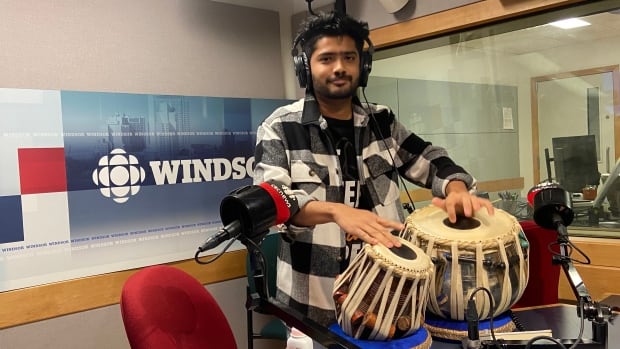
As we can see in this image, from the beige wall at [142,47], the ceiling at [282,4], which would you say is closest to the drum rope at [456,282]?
the beige wall at [142,47]

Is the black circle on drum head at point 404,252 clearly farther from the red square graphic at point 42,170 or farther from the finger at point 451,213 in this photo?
the red square graphic at point 42,170

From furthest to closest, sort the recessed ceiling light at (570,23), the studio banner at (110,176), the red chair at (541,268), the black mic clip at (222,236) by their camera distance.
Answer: the recessed ceiling light at (570,23) → the studio banner at (110,176) → the red chair at (541,268) → the black mic clip at (222,236)

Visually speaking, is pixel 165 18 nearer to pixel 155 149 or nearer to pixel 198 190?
pixel 155 149

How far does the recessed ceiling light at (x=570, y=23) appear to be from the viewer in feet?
6.89

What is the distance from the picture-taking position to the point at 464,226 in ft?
3.95

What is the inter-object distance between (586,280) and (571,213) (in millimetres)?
990

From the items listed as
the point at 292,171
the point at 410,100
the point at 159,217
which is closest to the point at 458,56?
the point at 410,100

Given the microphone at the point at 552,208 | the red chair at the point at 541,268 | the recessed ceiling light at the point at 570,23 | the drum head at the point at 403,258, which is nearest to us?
the drum head at the point at 403,258

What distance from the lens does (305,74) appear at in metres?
1.57

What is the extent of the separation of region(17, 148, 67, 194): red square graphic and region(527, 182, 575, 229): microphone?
5.80 feet

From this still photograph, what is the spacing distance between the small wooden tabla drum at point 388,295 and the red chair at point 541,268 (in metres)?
0.73

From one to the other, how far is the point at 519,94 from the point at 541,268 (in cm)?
106

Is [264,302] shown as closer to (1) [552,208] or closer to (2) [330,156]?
(2) [330,156]

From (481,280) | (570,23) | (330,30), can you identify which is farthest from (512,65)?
(481,280)
